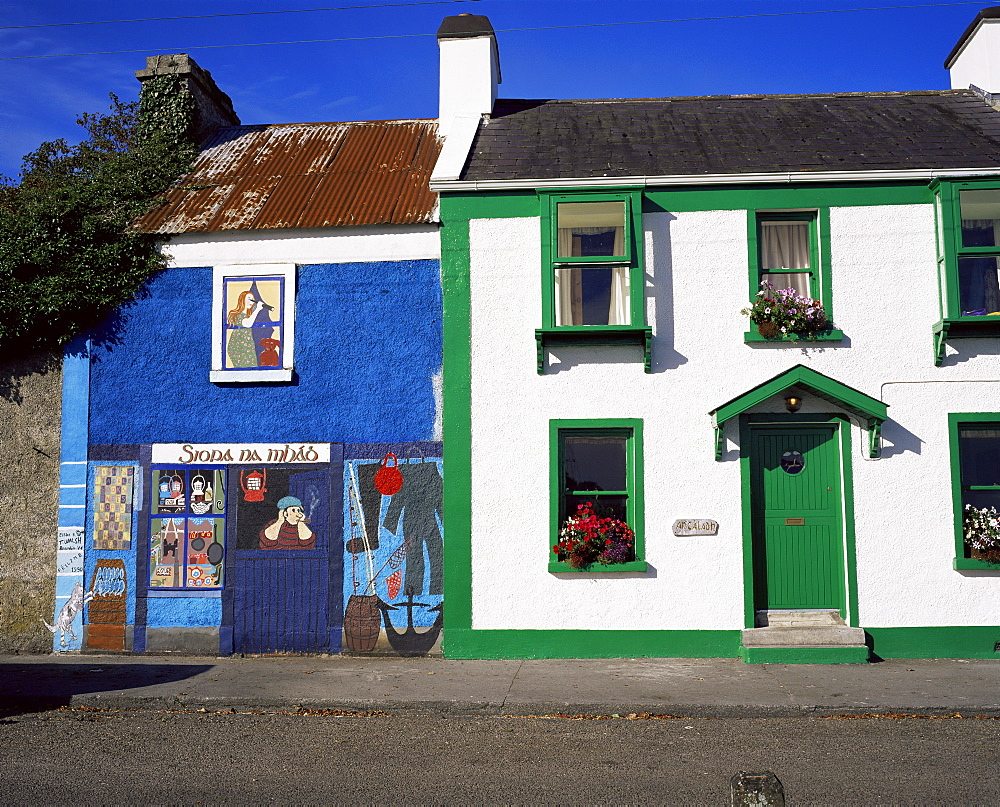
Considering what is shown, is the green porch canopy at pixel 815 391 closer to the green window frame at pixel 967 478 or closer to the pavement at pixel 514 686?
the green window frame at pixel 967 478

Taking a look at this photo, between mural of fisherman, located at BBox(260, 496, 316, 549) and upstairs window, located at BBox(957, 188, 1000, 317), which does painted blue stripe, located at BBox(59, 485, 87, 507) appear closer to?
mural of fisherman, located at BBox(260, 496, 316, 549)

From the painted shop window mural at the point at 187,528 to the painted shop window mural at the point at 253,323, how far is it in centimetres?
139

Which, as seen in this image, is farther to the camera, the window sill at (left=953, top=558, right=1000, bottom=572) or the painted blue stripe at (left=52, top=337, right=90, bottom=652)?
the painted blue stripe at (left=52, top=337, right=90, bottom=652)

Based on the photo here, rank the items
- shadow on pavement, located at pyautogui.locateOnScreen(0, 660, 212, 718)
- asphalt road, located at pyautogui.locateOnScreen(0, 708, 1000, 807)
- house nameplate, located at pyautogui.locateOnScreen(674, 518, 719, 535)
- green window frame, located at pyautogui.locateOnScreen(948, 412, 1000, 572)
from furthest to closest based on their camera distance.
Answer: house nameplate, located at pyautogui.locateOnScreen(674, 518, 719, 535)
green window frame, located at pyautogui.locateOnScreen(948, 412, 1000, 572)
shadow on pavement, located at pyautogui.locateOnScreen(0, 660, 212, 718)
asphalt road, located at pyautogui.locateOnScreen(0, 708, 1000, 807)

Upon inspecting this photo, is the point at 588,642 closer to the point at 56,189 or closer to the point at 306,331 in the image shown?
the point at 306,331

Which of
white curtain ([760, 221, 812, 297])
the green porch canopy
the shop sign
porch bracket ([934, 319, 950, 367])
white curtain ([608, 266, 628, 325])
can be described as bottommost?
the shop sign

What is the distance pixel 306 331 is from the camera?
1072 centimetres

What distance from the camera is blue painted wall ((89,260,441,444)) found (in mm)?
10531

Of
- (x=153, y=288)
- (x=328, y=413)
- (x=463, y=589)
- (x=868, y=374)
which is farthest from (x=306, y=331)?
(x=868, y=374)

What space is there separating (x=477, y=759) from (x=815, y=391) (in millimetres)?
6057

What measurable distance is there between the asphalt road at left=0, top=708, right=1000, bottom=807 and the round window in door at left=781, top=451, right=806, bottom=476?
11.5 ft

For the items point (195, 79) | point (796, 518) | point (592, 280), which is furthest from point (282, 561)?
point (195, 79)

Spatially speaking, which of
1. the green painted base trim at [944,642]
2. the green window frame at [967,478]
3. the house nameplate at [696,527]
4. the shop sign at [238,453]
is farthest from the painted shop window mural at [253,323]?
the green window frame at [967,478]

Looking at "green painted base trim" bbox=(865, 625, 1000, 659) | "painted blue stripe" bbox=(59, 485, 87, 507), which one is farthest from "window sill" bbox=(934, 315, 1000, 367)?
"painted blue stripe" bbox=(59, 485, 87, 507)
